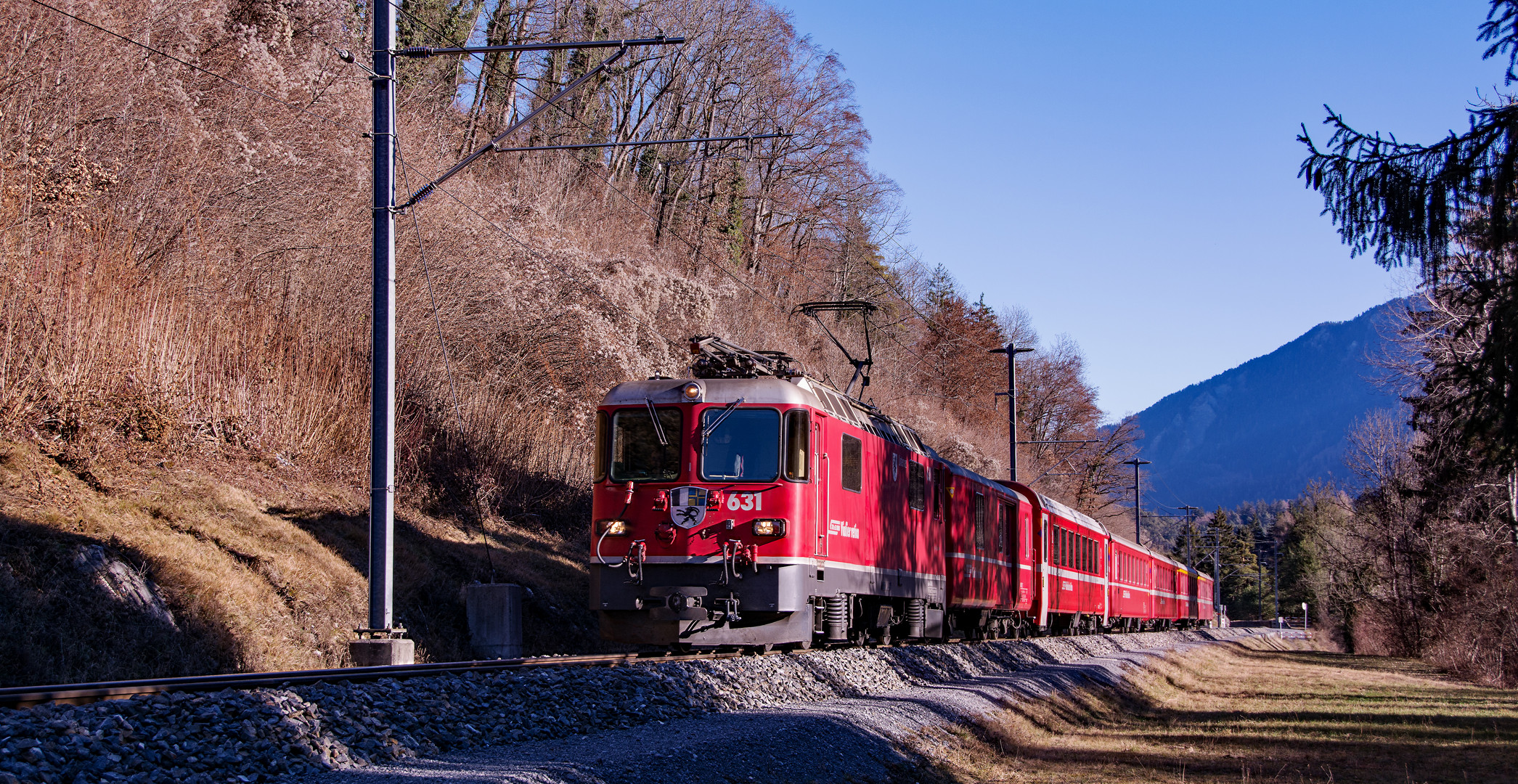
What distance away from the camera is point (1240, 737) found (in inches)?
575

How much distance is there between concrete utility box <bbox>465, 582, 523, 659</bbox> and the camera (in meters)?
15.0

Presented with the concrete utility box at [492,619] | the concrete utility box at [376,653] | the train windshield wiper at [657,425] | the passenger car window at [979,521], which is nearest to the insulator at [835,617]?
the train windshield wiper at [657,425]

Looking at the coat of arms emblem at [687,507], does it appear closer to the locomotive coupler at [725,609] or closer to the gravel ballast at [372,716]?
the locomotive coupler at [725,609]

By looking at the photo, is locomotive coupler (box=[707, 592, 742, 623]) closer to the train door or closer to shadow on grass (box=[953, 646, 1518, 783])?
the train door

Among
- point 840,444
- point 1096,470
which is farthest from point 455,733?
point 1096,470

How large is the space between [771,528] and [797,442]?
98cm

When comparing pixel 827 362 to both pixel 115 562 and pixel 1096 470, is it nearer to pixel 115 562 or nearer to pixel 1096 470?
pixel 1096 470

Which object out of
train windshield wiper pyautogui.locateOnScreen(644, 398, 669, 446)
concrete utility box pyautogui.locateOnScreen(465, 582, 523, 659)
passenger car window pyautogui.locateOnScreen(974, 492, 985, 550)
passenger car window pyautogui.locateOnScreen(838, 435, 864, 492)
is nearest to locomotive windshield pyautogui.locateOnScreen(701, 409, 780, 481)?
train windshield wiper pyautogui.locateOnScreen(644, 398, 669, 446)

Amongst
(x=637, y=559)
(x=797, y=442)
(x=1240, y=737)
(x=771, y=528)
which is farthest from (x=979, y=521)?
(x=637, y=559)

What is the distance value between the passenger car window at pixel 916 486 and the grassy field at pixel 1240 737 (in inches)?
126

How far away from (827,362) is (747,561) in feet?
115

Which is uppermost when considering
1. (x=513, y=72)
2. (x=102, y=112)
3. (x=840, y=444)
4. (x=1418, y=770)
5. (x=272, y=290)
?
(x=513, y=72)

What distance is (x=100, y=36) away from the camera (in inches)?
585

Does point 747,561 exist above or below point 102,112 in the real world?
below
